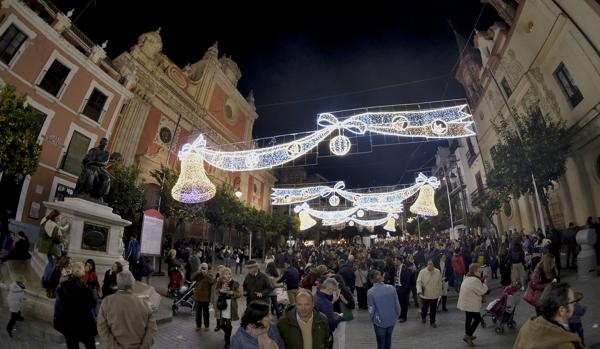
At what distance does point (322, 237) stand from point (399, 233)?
1454 cm

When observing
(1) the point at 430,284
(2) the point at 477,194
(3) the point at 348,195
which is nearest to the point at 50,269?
(1) the point at 430,284

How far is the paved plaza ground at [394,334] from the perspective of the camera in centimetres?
610

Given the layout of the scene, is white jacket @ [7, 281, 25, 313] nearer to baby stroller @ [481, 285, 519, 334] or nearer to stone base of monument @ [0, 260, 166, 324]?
stone base of monument @ [0, 260, 166, 324]

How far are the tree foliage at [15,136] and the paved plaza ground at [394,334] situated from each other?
6.70 meters

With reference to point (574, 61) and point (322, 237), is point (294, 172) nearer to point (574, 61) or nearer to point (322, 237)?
point (322, 237)

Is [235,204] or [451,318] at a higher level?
[235,204]

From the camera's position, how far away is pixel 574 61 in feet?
50.9

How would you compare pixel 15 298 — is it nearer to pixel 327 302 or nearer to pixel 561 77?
pixel 327 302

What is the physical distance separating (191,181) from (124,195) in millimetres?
8333

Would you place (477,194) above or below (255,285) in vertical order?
above

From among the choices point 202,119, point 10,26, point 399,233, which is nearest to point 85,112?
point 10,26

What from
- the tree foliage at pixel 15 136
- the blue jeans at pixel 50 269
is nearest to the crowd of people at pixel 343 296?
the blue jeans at pixel 50 269

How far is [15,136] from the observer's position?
1179cm

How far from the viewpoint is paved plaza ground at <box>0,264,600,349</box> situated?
6.10 meters
